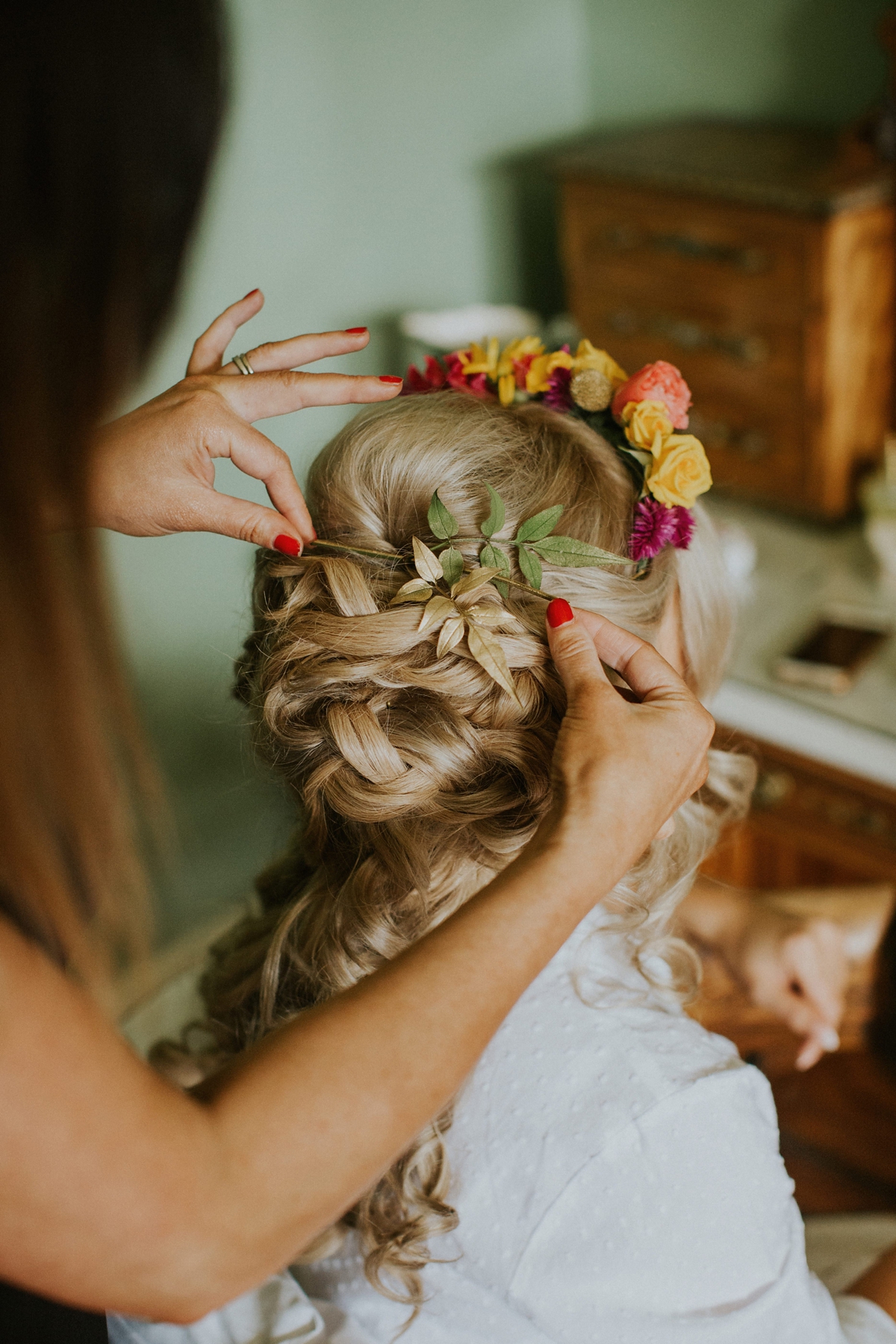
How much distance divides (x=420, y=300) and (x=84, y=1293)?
192cm

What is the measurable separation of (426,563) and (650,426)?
225 millimetres

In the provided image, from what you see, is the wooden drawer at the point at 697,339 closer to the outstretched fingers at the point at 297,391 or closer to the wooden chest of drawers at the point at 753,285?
Answer: the wooden chest of drawers at the point at 753,285

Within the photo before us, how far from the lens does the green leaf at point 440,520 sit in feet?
2.28

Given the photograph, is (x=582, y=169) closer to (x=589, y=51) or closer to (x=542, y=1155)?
(x=589, y=51)

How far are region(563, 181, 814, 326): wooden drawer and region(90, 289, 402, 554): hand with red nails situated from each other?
3.04 ft

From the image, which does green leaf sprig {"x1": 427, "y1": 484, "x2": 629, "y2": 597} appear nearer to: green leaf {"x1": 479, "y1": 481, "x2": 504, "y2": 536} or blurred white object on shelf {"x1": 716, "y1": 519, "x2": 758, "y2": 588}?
green leaf {"x1": 479, "y1": 481, "x2": 504, "y2": 536}

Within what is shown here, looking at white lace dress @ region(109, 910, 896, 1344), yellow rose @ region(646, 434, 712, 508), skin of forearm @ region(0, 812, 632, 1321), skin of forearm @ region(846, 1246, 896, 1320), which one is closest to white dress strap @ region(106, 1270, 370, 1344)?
white lace dress @ region(109, 910, 896, 1344)

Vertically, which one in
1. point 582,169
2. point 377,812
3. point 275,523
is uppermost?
point 582,169

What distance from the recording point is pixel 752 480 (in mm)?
1704

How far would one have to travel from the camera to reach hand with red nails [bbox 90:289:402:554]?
0.73m

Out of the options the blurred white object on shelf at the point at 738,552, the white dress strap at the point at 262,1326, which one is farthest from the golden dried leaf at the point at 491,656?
the blurred white object on shelf at the point at 738,552

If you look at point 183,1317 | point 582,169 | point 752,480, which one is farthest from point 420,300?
point 183,1317

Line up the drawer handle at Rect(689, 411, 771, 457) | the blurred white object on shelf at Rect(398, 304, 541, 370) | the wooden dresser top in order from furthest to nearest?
the blurred white object on shelf at Rect(398, 304, 541, 370) → the drawer handle at Rect(689, 411, 771, 457) → the wooden dresser top

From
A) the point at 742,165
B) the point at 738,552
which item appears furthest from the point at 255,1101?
the point at 742,165
